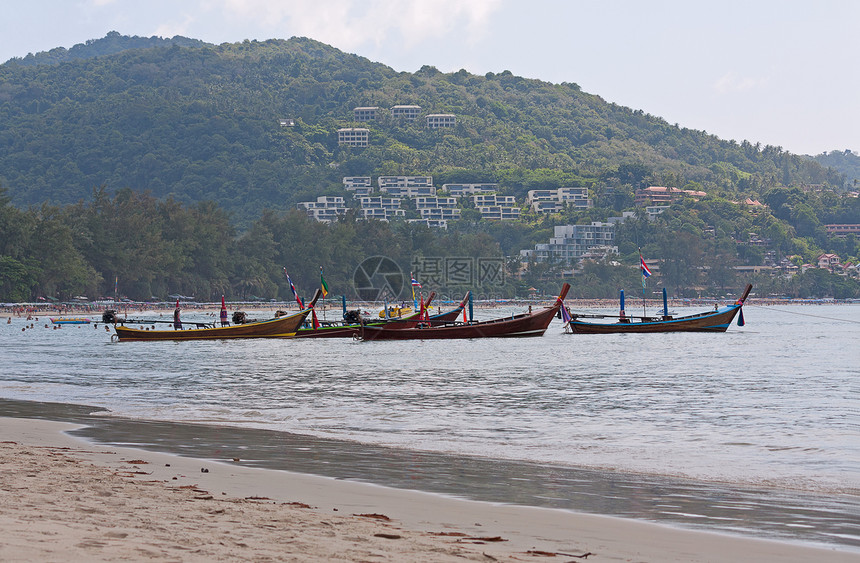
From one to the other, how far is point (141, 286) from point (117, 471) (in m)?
130

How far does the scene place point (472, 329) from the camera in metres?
62.6

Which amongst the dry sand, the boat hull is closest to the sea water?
the dry sand

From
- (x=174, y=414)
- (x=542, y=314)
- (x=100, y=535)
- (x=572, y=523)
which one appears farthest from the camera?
(x=542, y=314)

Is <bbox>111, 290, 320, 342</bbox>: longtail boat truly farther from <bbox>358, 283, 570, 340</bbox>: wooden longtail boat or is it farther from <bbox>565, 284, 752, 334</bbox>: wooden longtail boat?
<bbox>565, 284, 752, 334</bbox>: wooden longtail boat

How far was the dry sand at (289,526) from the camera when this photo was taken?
314 inches

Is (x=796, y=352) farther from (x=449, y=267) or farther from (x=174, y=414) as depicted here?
(x=449, y=267)

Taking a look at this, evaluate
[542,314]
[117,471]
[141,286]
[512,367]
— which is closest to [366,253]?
[141,286]

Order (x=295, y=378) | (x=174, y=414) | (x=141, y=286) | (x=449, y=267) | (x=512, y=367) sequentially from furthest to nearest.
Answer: (x=449, y=267) → (x=141, y=286) → (x=512, y=367) → (x=295, y=378) → (x=174, y=414)

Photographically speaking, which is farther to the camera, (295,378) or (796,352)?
(796,352)

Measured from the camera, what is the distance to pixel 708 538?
9688mm

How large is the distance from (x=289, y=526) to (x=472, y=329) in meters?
53.6

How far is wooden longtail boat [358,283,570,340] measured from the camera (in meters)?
62.8

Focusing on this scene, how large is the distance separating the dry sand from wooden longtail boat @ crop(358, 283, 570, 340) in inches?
1968

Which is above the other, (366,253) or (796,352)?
(366,253)
